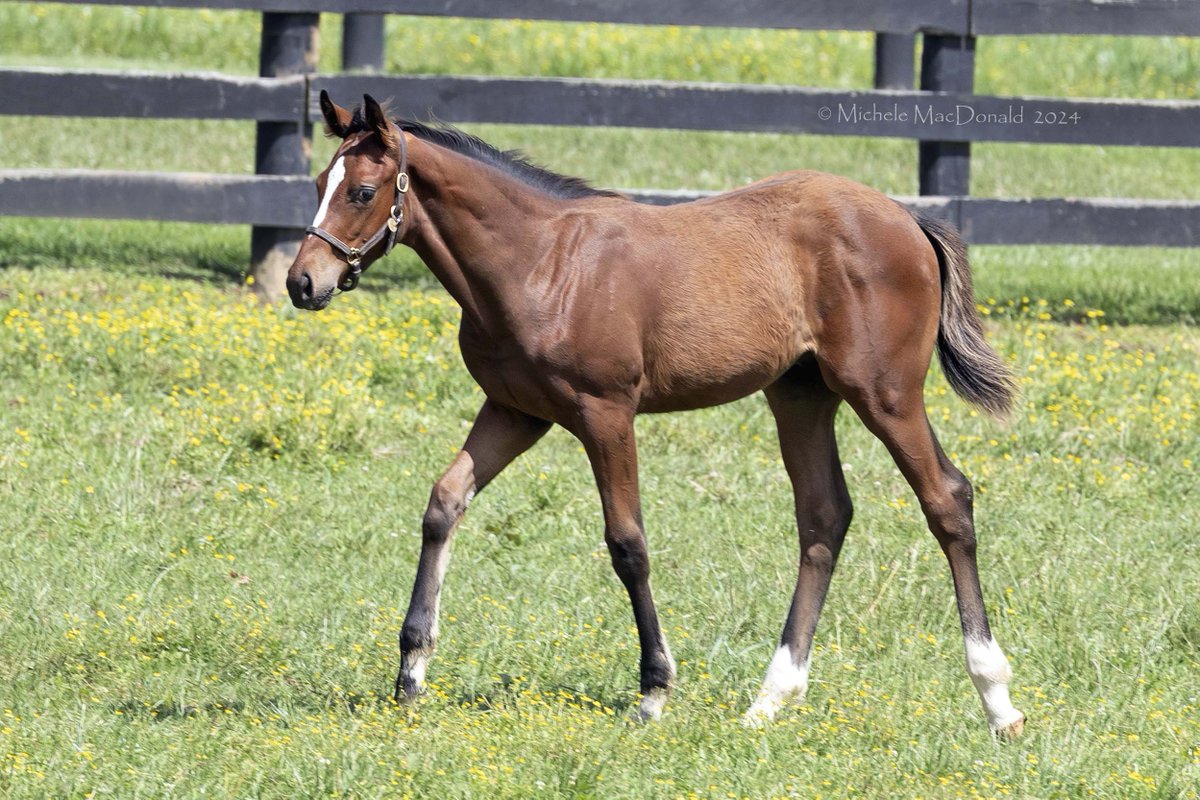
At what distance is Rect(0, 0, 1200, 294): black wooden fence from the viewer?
371 inches

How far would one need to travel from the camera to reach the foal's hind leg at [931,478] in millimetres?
5152

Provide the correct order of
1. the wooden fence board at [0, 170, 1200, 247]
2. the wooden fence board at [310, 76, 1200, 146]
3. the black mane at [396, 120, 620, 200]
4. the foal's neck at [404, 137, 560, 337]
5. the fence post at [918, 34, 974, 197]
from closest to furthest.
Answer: the foal's neck at [404, 137, 560, 337] < the black mane at [396, 120, 620, 200] < the wooden fence board at [0, 170, 1200, 247] < the wooden fence board at [310, 76, 1200, 146] < the fence post at [918, 34, 974, 197]

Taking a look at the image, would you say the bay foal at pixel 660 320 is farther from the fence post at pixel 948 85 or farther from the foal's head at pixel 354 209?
the fence post at pixel 948 85

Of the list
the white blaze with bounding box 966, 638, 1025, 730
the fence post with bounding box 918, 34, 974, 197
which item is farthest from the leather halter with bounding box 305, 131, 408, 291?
the fence post with bounding box 918, 34, 974, 197

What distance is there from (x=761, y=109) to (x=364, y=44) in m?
3.54

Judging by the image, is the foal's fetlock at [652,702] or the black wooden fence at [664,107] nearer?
the foal's fetlock at [652,702]

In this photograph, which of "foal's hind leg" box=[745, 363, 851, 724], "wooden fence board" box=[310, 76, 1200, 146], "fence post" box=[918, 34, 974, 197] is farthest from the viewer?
"fence post" box=[918, 34, 974, 197]

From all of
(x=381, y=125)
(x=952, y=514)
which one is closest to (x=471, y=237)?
(x=381, y=125)

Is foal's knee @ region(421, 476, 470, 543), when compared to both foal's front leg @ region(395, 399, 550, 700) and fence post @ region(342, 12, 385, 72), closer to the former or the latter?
foal's front leg @ region(395, 399, 550, 700)

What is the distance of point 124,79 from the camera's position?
9.37 m

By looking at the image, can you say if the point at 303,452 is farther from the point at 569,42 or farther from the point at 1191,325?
the point at 569,42

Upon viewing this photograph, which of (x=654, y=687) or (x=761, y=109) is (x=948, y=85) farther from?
(x=654, y=687)

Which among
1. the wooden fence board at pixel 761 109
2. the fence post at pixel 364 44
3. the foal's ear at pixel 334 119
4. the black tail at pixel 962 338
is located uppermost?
the fence post at pixel 364 44

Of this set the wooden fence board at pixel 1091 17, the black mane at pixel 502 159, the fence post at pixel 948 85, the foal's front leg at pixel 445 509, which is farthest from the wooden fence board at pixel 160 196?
the foal's front leg at pixel 445 509
